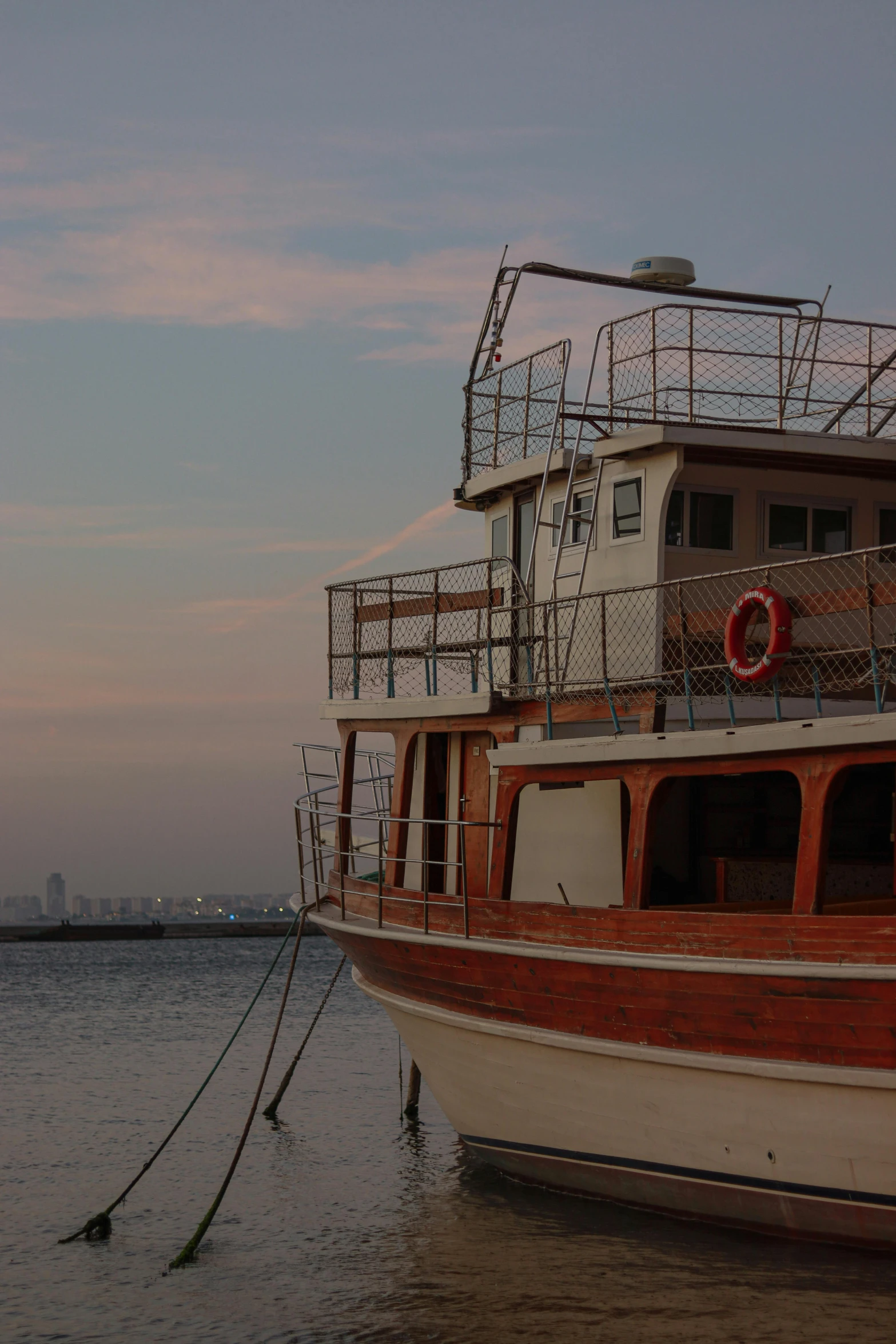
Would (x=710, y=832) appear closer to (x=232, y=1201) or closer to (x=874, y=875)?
(x=874, y=875)

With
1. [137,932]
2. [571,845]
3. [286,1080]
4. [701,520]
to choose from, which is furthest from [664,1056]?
[137,932]

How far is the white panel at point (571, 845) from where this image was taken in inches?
→ 522

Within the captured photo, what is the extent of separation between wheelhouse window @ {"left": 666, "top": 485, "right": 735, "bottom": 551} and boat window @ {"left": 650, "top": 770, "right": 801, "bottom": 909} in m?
2.24

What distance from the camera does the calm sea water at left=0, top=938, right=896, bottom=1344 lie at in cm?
1036

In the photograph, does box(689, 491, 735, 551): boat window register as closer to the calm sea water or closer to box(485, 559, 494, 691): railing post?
box(485, 559, 494, 691): railing post

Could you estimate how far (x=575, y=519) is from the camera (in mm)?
14188

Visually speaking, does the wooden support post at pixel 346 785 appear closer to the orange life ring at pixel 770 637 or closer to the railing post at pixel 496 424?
the railing post at pixel 496 424

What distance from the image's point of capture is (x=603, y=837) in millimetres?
13359

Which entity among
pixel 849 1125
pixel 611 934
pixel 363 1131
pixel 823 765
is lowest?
pixel 363 1131

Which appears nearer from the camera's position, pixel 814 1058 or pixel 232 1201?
pixel 814 1058

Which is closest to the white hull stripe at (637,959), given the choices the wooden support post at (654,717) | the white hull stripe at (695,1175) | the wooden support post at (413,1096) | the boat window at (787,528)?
the white hull stripe at (695,1175)

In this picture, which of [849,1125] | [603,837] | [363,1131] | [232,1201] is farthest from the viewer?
[363,1131]

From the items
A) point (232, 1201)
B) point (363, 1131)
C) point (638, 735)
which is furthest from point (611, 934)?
point (363, 1131)

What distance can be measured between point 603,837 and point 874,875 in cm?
261
